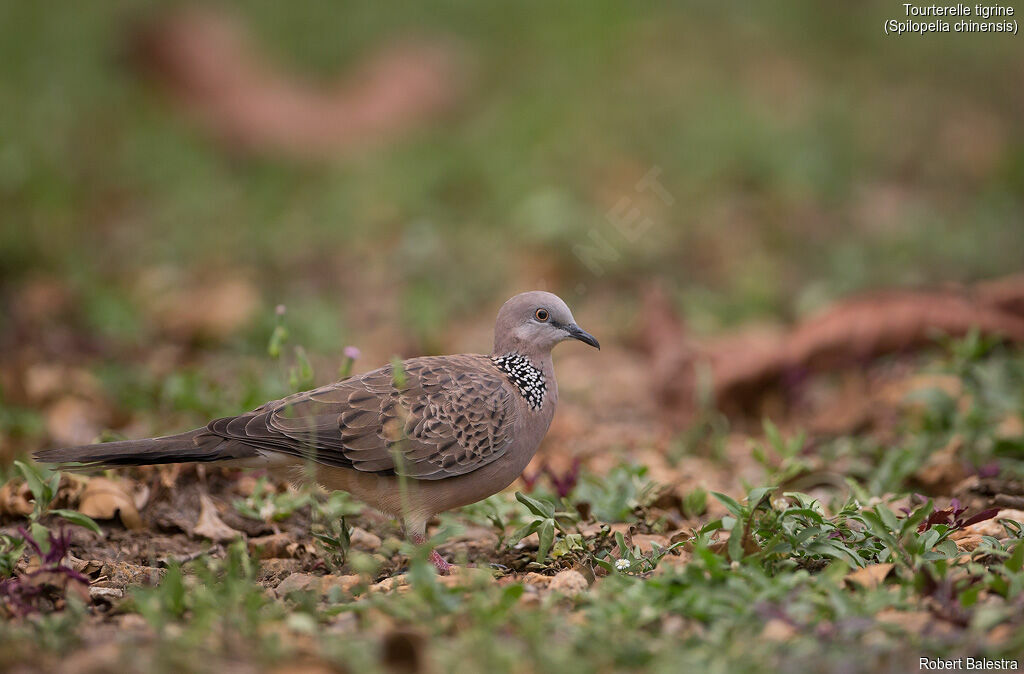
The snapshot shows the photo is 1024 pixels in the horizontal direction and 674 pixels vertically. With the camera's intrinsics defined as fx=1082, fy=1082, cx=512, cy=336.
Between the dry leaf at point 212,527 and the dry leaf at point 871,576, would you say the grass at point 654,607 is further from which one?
the dry leaf at point 212,527

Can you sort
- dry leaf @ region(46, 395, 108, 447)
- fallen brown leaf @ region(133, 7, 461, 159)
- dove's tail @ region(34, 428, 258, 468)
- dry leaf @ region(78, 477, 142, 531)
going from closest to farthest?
dove's tail @ region(34, 428, 258, 468) → dry leaf @ region(78, 477, 142, 531) → dry leaf @ region(46, 395, 108, 447) → fallen brown leaf @ region(133, 7, 461, 159)

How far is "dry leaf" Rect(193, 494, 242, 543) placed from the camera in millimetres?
4430

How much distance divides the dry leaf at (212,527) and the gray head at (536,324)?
137 cm

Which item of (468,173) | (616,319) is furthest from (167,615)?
(468,173)

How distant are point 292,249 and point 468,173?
1811 millimetres

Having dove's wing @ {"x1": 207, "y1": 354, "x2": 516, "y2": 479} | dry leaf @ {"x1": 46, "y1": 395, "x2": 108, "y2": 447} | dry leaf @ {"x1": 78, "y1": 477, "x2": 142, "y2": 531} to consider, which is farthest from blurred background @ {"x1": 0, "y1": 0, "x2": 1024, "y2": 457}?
dry leaf @ {"x1": 78, "y1": 477, "x2": 142, "y2": 531}

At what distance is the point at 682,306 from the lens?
8.00 m

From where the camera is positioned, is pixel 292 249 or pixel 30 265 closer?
pixel 30 265

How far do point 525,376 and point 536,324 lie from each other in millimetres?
232

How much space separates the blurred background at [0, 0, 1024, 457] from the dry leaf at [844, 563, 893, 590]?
228cm

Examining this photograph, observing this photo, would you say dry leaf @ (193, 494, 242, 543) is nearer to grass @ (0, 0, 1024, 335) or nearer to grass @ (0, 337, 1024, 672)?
grass @ (0, 337, 1024, 672)

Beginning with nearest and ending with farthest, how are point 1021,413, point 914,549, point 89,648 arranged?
point 89,648, point 914,549, point 1021,413

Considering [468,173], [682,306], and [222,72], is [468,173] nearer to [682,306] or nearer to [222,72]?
[682,306]

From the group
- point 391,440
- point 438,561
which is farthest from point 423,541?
point 391,440
